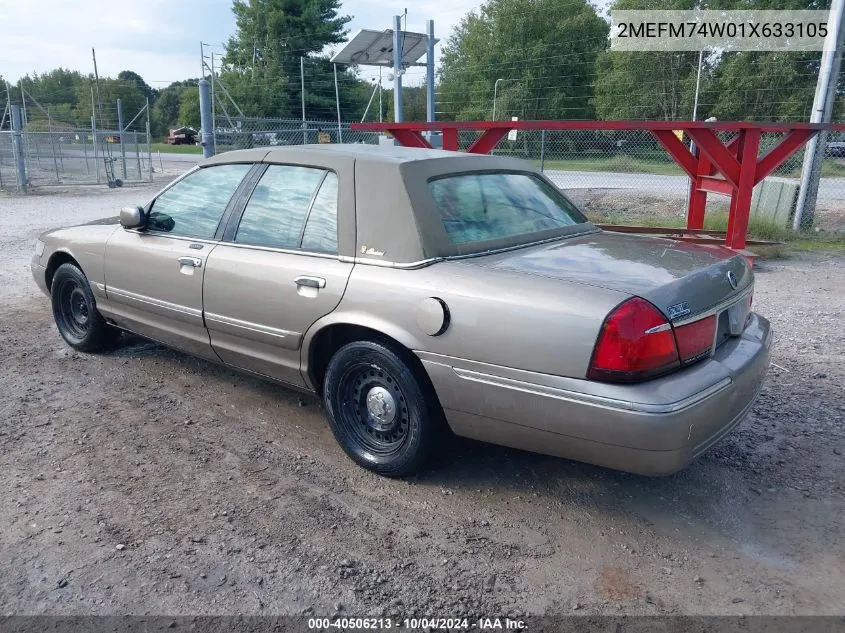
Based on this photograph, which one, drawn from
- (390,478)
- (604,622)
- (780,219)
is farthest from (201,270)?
(780,219)

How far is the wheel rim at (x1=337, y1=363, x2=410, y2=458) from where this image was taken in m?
3.39

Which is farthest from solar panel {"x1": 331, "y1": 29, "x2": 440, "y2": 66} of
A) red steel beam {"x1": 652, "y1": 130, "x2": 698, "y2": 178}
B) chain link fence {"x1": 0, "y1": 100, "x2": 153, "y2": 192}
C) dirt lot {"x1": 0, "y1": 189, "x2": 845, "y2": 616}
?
dirt lot {"x1": 0, "y1": 189, "x2": 845, "y2": 616}

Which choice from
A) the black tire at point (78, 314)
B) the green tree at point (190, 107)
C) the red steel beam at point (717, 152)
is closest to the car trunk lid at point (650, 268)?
the black tire at point (78, 314)

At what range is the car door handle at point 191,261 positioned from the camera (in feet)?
13.4

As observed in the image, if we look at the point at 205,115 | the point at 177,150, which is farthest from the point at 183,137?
the point at 205,115

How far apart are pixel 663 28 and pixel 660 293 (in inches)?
812

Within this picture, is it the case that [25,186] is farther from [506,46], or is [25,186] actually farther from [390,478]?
[506,46]

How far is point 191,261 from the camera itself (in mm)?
4137

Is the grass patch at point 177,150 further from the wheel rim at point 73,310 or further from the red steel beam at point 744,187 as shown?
the wheel rim at point 73,310

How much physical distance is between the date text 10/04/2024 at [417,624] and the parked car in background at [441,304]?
73cm

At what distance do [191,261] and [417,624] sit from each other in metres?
2.52

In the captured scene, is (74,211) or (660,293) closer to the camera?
(660,293)

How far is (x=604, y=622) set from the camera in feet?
8.19

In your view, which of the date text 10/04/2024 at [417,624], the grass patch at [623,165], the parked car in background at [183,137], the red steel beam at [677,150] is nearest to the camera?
the date text 10/04/2024 at [417,624]
